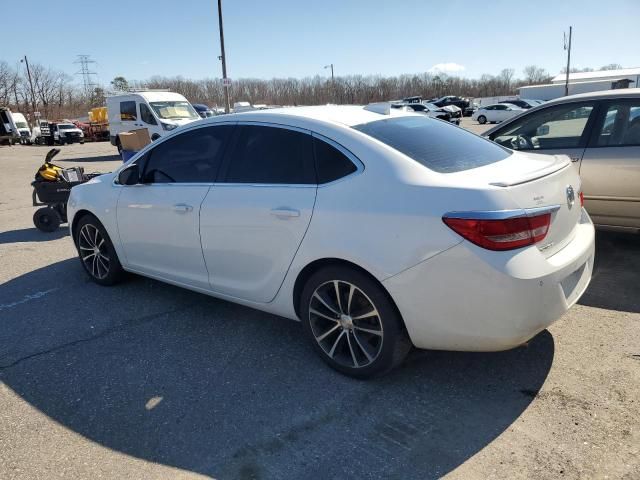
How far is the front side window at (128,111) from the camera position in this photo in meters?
20.0

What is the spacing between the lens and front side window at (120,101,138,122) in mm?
20047

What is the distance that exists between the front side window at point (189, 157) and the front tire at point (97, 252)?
3.21 feet

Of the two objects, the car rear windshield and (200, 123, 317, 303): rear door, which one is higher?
the car rear windshield

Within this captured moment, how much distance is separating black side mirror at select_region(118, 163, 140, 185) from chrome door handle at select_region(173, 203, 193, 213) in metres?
0.65

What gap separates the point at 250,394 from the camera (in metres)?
3.06

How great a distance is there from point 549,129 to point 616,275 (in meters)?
1.73

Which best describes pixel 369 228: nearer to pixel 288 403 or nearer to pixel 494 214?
pixel 494 214

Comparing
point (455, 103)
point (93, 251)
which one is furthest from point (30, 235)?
point (455, 103)

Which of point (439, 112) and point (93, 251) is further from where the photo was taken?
point (439, 112)

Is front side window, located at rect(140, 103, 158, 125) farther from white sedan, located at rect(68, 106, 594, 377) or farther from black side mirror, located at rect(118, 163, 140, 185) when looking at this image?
white sedan, located at rect(68, 106, 594, 377)


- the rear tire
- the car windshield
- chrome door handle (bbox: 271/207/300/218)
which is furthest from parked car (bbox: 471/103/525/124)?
chrome door handle (bbox: 271/207/300/218)

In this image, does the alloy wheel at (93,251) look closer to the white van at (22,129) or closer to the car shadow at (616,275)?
the car shadow at (616,275)

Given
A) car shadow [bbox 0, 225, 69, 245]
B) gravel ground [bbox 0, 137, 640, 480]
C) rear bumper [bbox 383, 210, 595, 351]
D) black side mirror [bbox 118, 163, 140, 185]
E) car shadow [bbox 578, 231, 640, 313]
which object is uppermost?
black side mirror [bbox 118, 163, 140, 185]

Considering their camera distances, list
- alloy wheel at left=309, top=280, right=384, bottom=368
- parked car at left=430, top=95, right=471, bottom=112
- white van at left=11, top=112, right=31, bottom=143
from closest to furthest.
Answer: alloy wheel at left=309, top=280, right=384, bottom=368, white van at left=11, top=112, right=31, bottom=143, parked car at left=430, top=95, right=471, bottom=112
